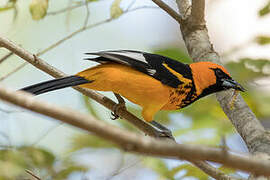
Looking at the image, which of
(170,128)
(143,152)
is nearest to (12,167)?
(143,152)

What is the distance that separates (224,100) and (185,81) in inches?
18.4

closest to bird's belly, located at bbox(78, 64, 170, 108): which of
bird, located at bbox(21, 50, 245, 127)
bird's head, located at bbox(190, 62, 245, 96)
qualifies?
bird, located at bbox(21, 50, 245, 127)

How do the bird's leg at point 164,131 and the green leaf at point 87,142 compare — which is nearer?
the bird's leg at point 164,131

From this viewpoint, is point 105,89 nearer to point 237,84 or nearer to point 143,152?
point 237,84

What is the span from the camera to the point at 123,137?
109 centimetres

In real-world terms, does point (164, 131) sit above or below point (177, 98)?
below

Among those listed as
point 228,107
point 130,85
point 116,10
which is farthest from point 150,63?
point 228,107

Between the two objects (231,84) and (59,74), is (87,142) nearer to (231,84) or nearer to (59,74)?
(59,74)

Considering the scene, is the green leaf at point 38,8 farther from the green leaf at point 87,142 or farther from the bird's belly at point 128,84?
the green leaf at point 87,142

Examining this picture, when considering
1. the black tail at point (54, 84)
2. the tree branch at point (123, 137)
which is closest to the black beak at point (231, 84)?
the black tail at point (54, 84)

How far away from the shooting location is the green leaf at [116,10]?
3109 mm

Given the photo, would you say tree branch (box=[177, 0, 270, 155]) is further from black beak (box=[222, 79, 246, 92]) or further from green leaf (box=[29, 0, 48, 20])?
green leaf (box=[29, 0, 48, 20])

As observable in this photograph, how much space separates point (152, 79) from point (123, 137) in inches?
86.5

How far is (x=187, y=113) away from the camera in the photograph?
3.56m
